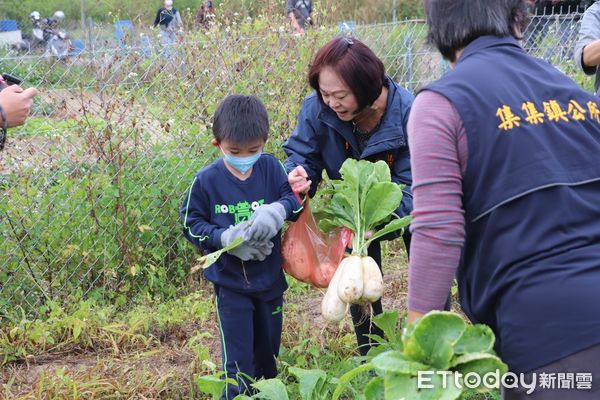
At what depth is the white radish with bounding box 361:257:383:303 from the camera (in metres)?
2.91

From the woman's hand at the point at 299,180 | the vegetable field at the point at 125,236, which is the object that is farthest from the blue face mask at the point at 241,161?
the vegetable field at the point at 125,236

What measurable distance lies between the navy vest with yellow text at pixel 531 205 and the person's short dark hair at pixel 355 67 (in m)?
1.20

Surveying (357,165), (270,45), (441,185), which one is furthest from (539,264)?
(270,45)

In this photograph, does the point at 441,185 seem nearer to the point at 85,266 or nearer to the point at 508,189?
the point at 508,189

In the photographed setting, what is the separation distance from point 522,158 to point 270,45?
12.4ft

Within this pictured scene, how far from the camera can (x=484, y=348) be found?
1772 mm

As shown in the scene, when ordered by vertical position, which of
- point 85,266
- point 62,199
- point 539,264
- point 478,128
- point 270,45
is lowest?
point 85,266

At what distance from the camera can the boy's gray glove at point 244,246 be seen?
9.62 feet

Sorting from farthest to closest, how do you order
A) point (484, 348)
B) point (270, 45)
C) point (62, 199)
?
point (270, 45)
point (62, 199)
point (484, 348)

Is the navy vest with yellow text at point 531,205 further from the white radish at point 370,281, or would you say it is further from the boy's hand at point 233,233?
the boy's hand at point 233,233

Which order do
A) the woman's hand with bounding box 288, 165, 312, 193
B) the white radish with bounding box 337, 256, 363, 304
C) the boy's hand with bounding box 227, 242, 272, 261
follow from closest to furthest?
the white radish with bounding box 337, 256, 363, 304, the boy's hand with bounding box 227, 242, 272, 261, the woman's hand with bounding box 288, 165, 312, 193

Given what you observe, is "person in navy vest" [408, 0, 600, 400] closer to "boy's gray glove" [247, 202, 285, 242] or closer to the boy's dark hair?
"boy's gray glove" [247, 202, 285, 242]

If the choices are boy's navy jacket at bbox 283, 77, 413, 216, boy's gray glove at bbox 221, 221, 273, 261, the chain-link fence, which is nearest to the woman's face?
boy's navy jacket at bbox 283, 77, 413, 216

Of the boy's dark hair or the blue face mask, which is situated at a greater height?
the boy's dark hair
